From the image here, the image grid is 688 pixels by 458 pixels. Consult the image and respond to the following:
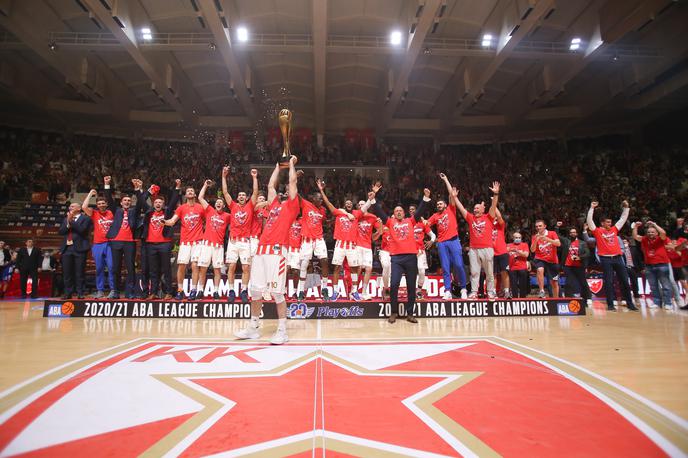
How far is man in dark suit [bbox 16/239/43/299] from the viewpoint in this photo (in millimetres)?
12266

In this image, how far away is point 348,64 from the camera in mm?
19109

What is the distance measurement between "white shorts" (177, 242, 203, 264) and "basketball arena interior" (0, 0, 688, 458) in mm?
43

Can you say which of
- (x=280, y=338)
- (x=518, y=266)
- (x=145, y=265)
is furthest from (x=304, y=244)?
(x=518, y=266)

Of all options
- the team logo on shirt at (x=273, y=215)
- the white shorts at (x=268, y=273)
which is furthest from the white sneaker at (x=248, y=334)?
the team logo on shirt at (x=273, y=215)

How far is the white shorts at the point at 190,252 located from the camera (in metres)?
7.77

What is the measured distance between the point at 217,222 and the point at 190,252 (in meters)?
0.86

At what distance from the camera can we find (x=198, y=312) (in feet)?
23.2

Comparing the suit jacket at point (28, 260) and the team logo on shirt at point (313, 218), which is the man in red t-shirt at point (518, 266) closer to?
the team logo on shirt at point (313, 218)

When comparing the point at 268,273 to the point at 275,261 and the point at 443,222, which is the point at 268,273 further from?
the point at 443,222

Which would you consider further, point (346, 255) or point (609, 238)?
point (609, 238)

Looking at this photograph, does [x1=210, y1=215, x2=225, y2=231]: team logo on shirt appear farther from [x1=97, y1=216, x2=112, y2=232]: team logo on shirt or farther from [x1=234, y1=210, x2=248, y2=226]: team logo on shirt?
[x1=97, y1=216, x2=112, y2=232]: team logo on shirt

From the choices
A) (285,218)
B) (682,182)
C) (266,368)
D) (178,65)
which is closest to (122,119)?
(178,65)

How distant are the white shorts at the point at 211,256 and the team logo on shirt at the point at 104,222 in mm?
2353

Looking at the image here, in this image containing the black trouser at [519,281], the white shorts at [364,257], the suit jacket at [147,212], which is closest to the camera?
the suit jacket at [147,212]
